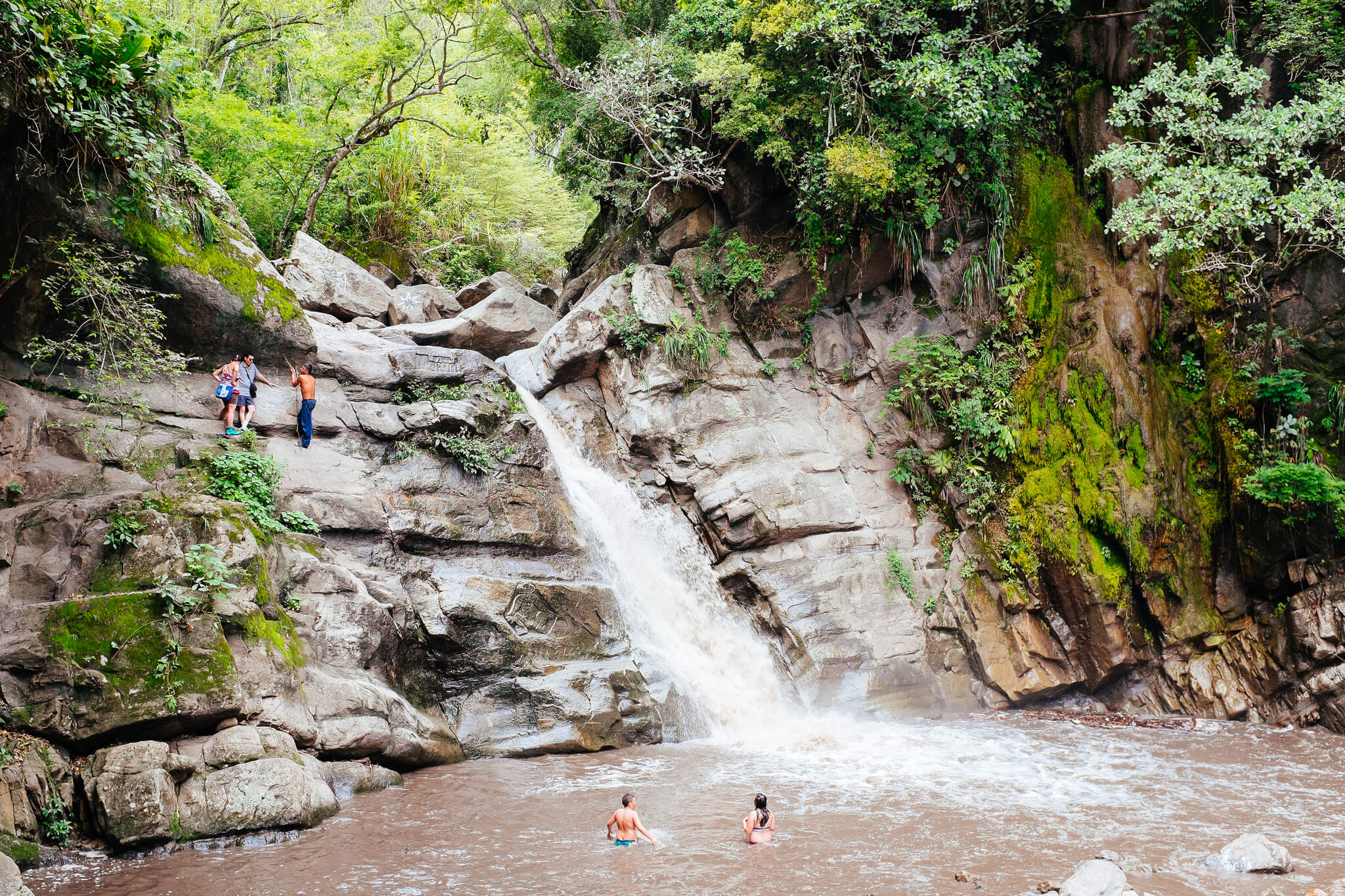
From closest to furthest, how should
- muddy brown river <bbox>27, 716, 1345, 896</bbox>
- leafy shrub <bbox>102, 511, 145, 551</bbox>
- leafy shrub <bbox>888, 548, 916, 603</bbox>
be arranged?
muddy brown river <bbox>27, 716, 1345, 896</bbox> → leafy shrub <bbox>102, 511, 145, 551</bbox> → leafy shrub <bbox>888, 548, 916, 603</bbox>

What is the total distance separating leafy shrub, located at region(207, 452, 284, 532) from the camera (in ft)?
36.6

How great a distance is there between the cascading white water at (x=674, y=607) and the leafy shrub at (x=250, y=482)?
4.85 metres

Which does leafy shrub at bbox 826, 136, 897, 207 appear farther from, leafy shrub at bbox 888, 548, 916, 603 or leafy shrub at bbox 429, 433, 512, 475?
leafy shrub at bbox 429, 433, 512, 475

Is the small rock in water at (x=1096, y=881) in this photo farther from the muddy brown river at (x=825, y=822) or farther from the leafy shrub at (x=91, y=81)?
the leafy shrub at (x=91, y=81)

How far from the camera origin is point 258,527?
34.2ft

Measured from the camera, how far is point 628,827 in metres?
7.79

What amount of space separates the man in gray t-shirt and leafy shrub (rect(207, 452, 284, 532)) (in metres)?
1.00

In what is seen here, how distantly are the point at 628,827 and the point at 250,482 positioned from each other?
23.7 ft

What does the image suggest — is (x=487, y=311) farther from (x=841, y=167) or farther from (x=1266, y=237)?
(x=1266, y=237)

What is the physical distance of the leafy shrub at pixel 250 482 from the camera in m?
11.2

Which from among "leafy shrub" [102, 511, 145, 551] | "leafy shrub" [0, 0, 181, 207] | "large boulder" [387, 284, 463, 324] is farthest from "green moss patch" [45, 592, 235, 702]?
"large boulder" [387, 284, 463, 324]

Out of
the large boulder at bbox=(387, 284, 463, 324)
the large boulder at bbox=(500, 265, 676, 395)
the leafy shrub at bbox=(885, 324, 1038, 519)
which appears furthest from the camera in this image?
the large boulder at bbox=(387, 284, 463, 324)

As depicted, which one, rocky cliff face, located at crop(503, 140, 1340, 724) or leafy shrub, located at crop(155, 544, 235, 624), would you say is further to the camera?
rocky cliff face, located at crop(503, 140, 1340, 724)

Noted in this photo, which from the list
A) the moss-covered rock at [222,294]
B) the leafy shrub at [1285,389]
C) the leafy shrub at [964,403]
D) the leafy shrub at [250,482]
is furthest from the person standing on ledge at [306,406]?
the leafy shrub at [1285,389]
